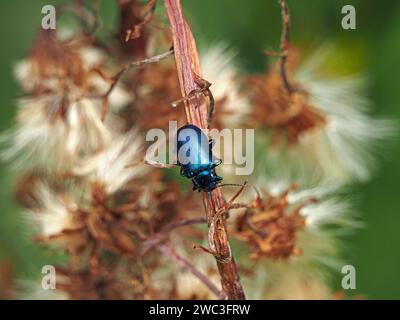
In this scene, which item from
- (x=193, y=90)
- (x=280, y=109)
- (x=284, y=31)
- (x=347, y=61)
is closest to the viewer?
(x=193, y=90)

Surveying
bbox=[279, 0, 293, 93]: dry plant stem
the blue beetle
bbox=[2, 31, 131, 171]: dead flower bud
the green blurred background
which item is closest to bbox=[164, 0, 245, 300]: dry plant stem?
the blue beetle

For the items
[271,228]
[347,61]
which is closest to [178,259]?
[271,228]

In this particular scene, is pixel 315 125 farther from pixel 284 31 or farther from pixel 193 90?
pixel 193 90

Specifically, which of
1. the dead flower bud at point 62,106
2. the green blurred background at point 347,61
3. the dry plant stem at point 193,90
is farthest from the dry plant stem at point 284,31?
the green blurred background at point 347,61

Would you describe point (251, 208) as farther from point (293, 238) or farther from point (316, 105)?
point (316, 105)

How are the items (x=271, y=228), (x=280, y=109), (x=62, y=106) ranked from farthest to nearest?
(x=280, y=109) → (x=62, y=106) → (x=271, y=228)

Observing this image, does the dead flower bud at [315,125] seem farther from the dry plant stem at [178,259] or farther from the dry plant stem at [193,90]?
the dry plant stem at [193,90]
